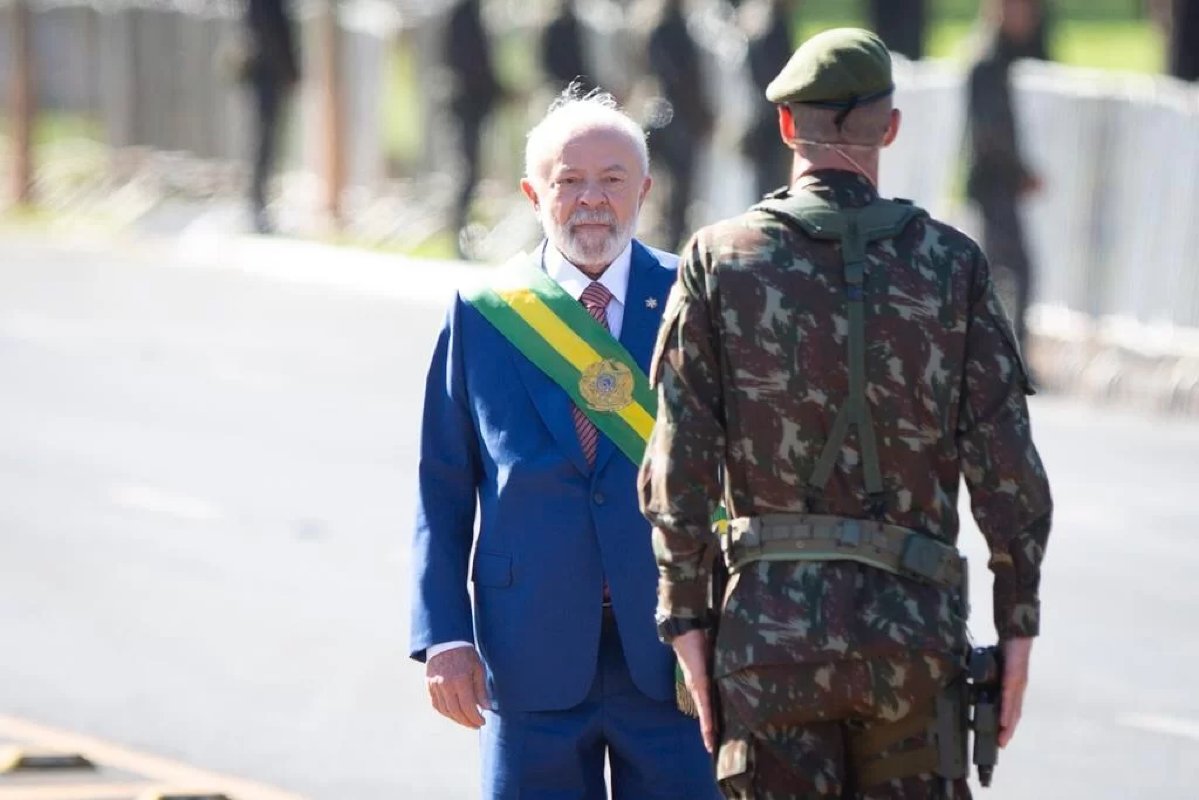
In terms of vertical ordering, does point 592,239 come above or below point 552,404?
above

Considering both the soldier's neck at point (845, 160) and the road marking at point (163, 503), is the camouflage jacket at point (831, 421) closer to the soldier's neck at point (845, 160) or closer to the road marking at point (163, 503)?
the soldier's neck at point (845, 160)

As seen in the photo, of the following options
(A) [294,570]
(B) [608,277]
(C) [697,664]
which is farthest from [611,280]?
(A) [294,570]

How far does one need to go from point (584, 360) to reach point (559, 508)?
0.94 ft

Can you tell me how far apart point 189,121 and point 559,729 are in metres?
24.4

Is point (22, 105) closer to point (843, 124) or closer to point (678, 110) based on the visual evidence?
point (678, 110)

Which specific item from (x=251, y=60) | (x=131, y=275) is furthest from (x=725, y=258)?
(x=251, y=60)

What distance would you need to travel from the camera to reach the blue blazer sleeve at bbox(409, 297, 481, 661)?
17.9ft

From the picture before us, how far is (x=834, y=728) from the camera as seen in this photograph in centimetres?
465

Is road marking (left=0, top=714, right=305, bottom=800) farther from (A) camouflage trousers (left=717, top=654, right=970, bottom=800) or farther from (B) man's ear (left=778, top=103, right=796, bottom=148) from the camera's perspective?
(B) man's ear (left=778, top=103, right=796, bottom=148)

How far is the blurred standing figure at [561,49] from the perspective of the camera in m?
23.2

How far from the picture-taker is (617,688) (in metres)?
5.35

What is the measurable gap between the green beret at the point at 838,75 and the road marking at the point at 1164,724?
4498 mm

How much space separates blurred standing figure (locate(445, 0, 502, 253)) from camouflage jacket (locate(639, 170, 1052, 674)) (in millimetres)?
Result: 19512

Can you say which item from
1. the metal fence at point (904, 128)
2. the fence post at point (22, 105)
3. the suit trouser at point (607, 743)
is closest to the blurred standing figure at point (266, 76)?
the metal fence at point (904, 128)
